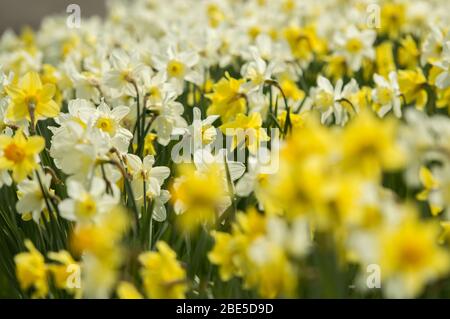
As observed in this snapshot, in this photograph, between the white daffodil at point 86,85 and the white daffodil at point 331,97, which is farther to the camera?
the white daffodil at point 86,85

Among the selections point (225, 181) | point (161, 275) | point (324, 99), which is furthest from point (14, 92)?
point (324, 99)

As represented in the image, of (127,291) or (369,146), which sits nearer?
(369,146)

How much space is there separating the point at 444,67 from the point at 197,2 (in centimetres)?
414

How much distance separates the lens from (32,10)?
9180mm

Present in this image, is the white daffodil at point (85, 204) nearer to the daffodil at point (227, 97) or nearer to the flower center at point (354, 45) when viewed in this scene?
the daffodil at point (227, 97)

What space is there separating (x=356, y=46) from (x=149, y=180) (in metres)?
1.82

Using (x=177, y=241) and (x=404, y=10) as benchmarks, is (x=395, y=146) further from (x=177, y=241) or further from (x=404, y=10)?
(x=404, y=10)

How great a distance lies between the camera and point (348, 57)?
11.7 ft

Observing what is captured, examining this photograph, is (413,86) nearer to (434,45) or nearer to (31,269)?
(434,45)

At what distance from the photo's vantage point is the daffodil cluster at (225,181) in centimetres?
121

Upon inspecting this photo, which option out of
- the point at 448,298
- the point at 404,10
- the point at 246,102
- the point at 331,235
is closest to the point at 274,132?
the point at 246,102

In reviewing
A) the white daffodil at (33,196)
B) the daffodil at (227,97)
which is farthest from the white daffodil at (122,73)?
the white daffodil at (33,196)

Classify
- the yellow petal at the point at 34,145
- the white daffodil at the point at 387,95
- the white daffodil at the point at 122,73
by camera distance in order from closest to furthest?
1. the yellow petal at the point at 34,145
2. the white daffodil at the point at 122,73
3. the white daffodil at the point at 387,95
